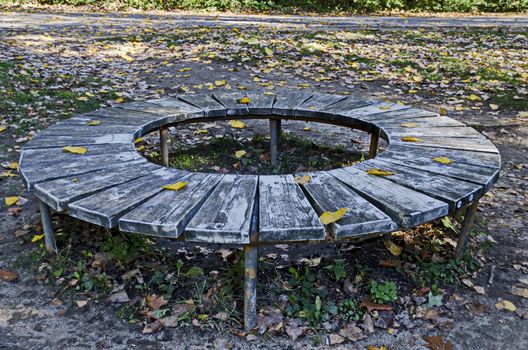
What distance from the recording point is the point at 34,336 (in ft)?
6.47

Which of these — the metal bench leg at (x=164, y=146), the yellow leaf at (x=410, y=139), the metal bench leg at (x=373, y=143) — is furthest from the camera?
the metal bench leg at (x=164, y=146)

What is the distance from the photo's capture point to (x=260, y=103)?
3424 millimetres

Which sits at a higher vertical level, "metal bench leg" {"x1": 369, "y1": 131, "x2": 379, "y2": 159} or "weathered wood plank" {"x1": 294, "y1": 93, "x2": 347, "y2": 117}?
"weathered wood plank" {"x1": 294, "y1": 93, "x2": 347, "y2": 117}

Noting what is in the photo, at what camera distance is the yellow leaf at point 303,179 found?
2.11 metres

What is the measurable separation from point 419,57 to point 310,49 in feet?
4.81

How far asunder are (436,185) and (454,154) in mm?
470

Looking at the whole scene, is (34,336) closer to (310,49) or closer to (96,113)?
(96,113)

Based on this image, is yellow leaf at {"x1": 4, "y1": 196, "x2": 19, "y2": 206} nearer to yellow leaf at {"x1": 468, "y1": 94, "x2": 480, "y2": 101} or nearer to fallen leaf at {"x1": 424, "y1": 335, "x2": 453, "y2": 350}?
fallen leaf at {"x1": 424, "y1": 335, "x2": 453, "y2": 350}

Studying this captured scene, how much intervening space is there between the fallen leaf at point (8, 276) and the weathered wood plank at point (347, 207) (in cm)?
146

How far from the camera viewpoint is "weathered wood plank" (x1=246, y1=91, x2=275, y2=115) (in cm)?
332

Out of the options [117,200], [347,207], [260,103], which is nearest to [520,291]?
[347,207]

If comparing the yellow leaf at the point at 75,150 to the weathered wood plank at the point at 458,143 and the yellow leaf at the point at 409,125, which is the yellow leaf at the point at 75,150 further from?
the yellow leaf at the point at 409,125

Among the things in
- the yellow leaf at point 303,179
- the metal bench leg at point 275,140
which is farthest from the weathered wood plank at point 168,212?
the metal bench leg at point 275,140

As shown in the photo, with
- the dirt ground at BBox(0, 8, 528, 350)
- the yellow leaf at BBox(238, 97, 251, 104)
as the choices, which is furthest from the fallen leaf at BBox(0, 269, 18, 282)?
the yellow leaf at BBox(238, 97, 251, 104)
